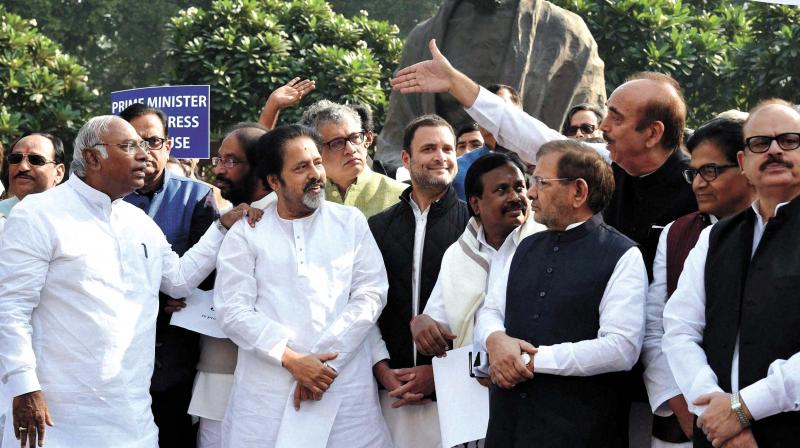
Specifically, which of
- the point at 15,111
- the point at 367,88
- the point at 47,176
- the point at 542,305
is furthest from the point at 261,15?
the point at 542,305

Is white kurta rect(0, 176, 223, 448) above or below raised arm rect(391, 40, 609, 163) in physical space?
below

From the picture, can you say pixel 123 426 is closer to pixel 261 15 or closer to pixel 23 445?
pixel 23 445

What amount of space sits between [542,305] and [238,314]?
5.07ft

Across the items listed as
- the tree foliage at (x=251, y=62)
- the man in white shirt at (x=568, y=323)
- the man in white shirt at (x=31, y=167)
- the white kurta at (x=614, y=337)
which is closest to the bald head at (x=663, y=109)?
the man in white shirt at (x=568, y=323)

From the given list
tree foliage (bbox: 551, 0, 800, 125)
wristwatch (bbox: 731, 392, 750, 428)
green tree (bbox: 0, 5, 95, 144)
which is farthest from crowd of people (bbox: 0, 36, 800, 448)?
tree foliage (bbox: 551, 0, 800, 125)

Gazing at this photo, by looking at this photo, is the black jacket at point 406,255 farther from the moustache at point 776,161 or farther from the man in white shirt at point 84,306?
the moustache at point 776,161

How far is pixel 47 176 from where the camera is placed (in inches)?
279

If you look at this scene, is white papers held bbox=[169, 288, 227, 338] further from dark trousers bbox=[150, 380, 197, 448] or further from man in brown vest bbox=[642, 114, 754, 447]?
man in brown vest bbox=[642, 114, 754, 447]

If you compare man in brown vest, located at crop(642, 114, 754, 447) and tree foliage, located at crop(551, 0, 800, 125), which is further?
tree foliage, located at crop(551, 0, 800, 125)

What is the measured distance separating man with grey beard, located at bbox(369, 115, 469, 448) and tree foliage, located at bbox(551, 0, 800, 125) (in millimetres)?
11009

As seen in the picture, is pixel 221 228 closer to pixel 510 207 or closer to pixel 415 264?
pixel 415 264

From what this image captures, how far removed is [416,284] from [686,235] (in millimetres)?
1532

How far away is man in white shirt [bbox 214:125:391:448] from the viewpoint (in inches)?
218

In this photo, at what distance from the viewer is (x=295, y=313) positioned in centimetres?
564
